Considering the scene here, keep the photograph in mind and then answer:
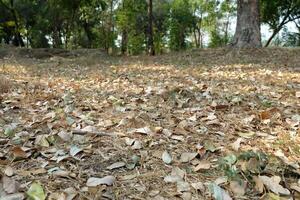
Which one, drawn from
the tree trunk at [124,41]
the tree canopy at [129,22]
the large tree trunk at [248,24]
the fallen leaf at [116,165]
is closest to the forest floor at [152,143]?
the fallen leaf at [116,165]

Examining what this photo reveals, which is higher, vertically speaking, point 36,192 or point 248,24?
point 248,24

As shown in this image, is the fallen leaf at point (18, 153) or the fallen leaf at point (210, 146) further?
the fallen leaf at point (210, 146)

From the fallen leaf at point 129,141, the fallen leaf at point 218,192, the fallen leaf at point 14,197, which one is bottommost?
the fallen leaf at point 218,192

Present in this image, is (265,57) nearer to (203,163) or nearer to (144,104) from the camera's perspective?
(144,104)

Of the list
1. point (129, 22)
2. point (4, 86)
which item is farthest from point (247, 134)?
point (129, 22)

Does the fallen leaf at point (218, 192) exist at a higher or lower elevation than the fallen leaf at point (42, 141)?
lower

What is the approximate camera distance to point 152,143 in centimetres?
187

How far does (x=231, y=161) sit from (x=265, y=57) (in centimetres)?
471

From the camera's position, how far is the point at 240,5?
6.73 m

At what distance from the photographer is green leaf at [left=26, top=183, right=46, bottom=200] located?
4.51ft

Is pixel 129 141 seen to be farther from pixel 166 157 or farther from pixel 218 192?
pixel 218 192

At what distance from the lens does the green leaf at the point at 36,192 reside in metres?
1.37

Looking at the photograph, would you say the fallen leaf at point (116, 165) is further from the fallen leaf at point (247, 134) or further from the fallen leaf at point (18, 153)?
the fallen leaf at point (247, 134)

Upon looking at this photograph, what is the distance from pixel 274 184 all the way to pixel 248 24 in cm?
558
